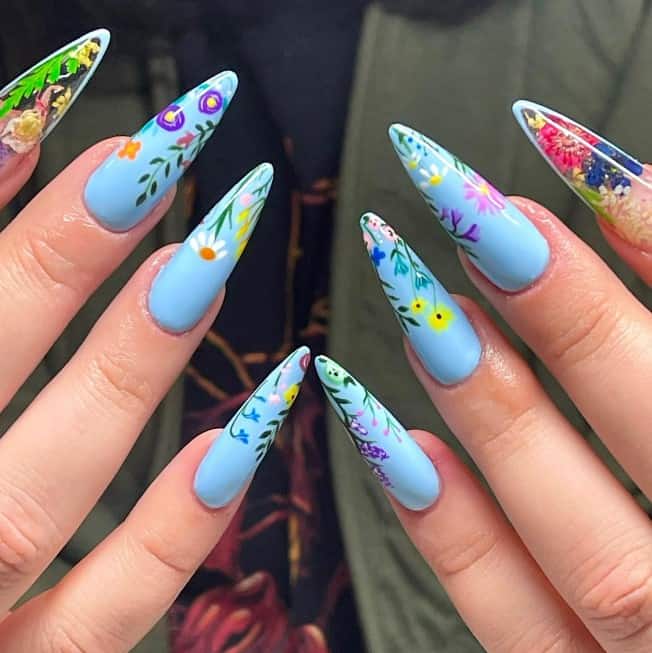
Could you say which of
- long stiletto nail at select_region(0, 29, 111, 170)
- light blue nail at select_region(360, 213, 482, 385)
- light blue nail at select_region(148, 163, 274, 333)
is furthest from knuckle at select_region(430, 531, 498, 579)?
long stiletto nail at select_region(0, 29, 111, 170)

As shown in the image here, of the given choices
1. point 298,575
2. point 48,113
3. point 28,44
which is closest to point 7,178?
point 48,113

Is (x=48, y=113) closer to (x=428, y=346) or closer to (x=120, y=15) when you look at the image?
(x=120, y=15)

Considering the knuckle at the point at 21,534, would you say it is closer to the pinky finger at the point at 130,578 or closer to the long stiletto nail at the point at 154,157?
the pinky finger at the point at 130,578

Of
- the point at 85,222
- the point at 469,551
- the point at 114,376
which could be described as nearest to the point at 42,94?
the point at 85,222

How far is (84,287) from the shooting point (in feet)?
1.93

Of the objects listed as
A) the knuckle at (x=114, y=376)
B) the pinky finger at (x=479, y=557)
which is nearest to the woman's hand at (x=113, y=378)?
the knuckle at (x=114, y=376)

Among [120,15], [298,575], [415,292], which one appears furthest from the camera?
[298,575]

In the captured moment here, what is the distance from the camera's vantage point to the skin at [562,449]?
21.6 inches

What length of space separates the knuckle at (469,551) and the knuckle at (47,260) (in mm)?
317

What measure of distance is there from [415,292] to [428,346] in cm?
4

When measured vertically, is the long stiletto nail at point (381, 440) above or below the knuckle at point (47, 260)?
below

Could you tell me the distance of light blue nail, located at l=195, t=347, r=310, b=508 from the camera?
0.57 m

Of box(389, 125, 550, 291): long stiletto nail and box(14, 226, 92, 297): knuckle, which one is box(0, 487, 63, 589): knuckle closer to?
box(14, 226, 92, 297): knuckle

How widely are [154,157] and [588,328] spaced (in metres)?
0.30
